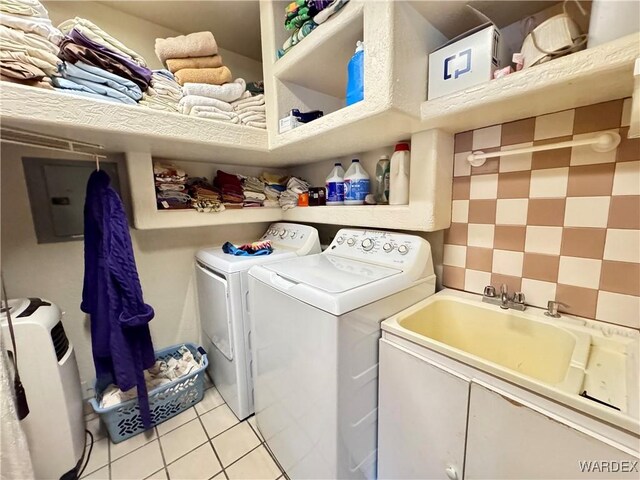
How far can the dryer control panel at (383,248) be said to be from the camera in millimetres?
1265

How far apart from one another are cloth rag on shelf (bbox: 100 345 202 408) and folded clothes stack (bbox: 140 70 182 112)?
4.86 ft

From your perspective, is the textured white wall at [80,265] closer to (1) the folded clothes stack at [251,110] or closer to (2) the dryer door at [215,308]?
(2) the dryer door at [215,308]

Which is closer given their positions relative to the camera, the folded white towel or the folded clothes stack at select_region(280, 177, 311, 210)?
the folded white towel

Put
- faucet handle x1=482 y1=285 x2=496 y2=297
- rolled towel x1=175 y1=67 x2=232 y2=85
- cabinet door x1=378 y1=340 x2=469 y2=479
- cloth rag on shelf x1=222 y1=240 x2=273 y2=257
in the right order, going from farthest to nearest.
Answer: cloth rag on shelf x1=222 y1=240 x2=273 y2=257, rolled towel x1=175 y1=67 x2=232 y2=85, faucet handle x1=482 y1=285 x2=496 y2=297, cabinet door x1=378 y1=340 x2=469 y2=479

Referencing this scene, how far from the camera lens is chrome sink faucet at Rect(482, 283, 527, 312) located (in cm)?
113

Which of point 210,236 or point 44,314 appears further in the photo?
point 210,236

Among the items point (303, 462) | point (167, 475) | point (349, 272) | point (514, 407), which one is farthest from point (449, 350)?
point (167, 475)

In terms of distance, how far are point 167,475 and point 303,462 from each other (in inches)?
29.0

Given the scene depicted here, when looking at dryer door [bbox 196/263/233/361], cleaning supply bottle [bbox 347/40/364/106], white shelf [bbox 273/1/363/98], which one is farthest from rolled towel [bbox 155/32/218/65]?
dryer door [bbox 196/263/233/361]

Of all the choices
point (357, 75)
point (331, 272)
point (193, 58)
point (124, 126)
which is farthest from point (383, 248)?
point (193, 58)

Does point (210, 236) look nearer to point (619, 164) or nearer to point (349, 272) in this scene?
point (349, 272)

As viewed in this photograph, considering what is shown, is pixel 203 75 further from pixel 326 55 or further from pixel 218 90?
pixel 326 55

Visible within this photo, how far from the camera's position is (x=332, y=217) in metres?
1.62

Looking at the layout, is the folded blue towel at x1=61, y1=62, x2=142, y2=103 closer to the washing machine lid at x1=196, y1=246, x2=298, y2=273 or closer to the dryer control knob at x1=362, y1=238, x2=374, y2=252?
the washing machine lid at x1=196, y1=246, x2=298, y2=273
